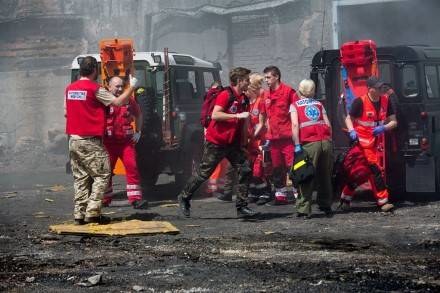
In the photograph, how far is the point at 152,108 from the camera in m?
12.6

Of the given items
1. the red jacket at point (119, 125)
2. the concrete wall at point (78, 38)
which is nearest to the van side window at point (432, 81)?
the red jacket at point (119, 125)

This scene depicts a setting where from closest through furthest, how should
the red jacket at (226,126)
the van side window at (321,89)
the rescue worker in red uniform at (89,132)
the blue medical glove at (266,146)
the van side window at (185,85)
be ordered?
the rescue worker in red uniform at (89,132), the red jacket at (226,126), the blue medical glove at (266,146), the van side window at (321,89), the van side window at (185,85)

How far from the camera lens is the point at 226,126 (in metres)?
9.85

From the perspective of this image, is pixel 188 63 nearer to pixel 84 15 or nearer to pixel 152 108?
pixel 152 108

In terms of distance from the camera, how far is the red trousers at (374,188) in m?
10.2

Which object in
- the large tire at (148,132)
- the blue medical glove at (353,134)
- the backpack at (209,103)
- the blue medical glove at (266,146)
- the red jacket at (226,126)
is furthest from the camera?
the large tire at (148,132)

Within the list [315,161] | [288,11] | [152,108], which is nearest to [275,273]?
[315,161]

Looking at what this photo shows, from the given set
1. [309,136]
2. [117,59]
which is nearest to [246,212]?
[309,136]

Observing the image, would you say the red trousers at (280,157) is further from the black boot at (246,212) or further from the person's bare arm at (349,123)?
the black boot at (246,212)

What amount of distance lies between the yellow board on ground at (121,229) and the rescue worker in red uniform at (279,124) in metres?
2.52

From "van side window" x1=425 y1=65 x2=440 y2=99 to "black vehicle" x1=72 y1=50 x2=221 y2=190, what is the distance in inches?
138

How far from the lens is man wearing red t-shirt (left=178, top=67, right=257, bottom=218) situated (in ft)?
32.1

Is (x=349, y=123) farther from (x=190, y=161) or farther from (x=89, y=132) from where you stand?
(x=190, y=161)

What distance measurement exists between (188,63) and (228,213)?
384 cm
